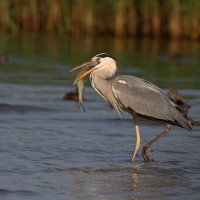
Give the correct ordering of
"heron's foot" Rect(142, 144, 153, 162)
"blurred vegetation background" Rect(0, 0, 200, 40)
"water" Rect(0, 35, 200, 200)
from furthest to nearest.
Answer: "blurred vegetation background" Rect(0, 0, 200, 40)
"heron's foot" Rect(142, 144, 153, 162)
"water" Rect(0, 35, 200, 200)

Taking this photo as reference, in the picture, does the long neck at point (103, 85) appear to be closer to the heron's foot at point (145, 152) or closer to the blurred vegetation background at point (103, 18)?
the heron's foot at point (145, 152)

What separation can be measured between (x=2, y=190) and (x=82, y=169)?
134 cm

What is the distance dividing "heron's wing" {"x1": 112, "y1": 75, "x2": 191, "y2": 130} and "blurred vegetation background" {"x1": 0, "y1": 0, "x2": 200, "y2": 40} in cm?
1550

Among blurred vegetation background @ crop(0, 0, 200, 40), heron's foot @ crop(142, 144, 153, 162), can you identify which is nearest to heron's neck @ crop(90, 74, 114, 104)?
heron's foot @ crop(142, 144, 153, 162)

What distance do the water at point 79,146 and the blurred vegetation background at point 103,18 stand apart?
294 inches

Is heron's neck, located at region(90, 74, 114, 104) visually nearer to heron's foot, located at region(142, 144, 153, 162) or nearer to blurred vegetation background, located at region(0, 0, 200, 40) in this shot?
heron's foot, located at region(142, 144, 153, 162)

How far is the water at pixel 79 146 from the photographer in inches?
284

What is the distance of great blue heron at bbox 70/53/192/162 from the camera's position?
8695 millimetres

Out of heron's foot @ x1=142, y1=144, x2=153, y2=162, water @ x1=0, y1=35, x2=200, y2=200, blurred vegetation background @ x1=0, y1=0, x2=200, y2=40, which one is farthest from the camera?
blurred vegetation background @ x1=0, y1=0, x2=200, y2=40

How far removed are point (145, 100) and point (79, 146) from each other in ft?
3.40

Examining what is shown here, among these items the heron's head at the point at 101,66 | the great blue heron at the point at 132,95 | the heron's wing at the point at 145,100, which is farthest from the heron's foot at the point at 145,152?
the heron's head at the point at 101,66

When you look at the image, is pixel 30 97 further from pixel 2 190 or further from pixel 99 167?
pixel 2 190

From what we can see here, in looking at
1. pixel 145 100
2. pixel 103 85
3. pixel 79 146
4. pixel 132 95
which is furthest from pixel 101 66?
pixel 79 146

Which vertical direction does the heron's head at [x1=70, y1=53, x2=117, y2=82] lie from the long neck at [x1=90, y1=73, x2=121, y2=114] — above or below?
above
